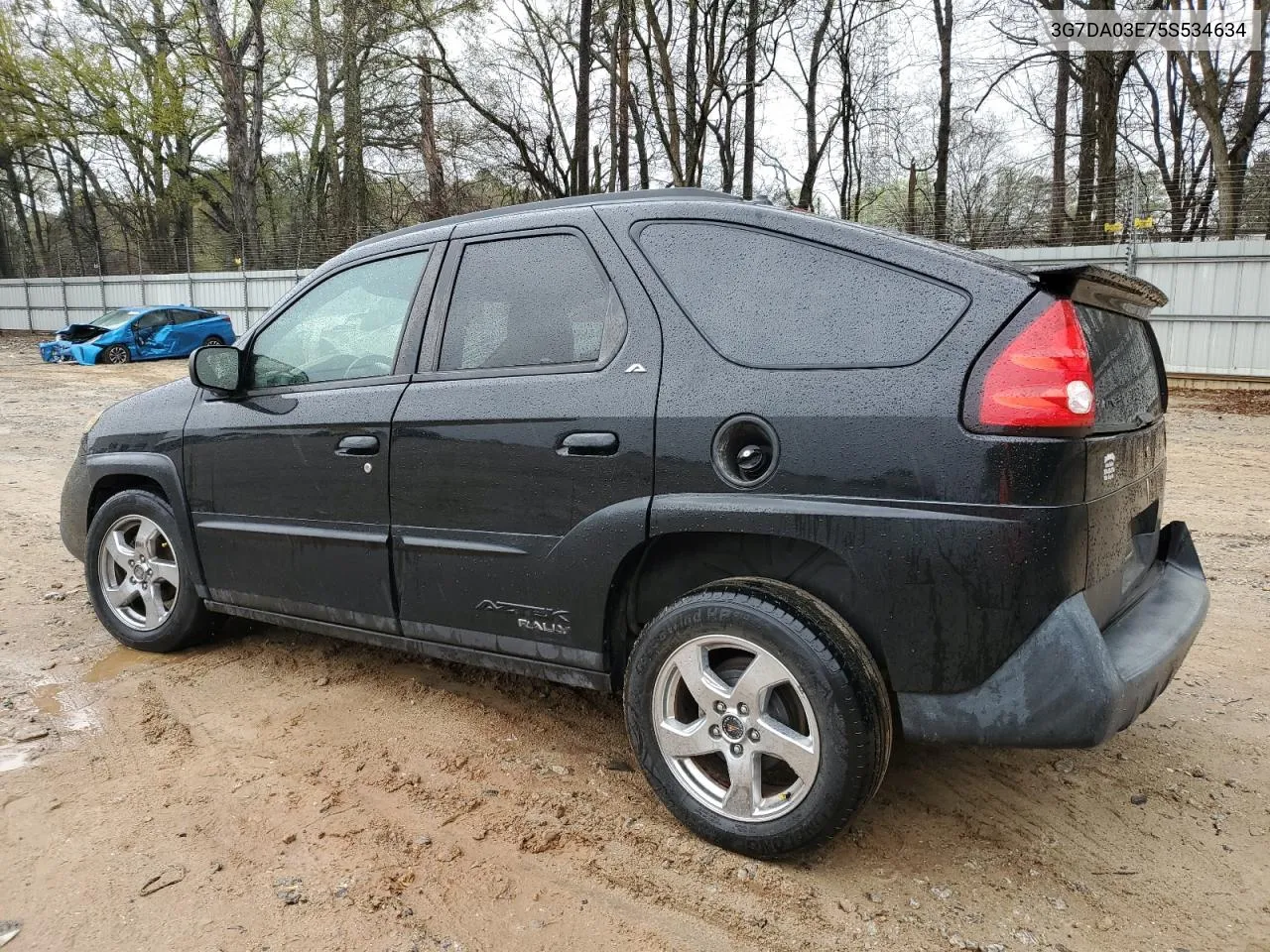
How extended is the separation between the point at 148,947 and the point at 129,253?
32.0 m

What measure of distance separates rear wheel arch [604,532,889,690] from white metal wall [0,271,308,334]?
23762 mm

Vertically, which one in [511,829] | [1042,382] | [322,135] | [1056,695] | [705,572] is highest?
[322,135]

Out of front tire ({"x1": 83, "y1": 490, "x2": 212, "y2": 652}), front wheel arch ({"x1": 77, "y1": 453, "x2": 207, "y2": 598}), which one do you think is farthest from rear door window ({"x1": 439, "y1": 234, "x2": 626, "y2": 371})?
front tire ({"x1": 83, "y1": 490, "x2": 212, "y2": 652})

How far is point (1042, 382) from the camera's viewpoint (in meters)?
2.07

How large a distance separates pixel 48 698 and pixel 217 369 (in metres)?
1.48

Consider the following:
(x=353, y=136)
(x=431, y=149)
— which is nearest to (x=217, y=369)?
(x=431, y=149)

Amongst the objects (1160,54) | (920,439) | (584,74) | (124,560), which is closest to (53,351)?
(584,74)

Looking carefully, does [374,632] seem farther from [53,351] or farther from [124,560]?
[53,351]

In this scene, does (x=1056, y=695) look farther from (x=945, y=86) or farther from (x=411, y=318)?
(x=945, y=86)

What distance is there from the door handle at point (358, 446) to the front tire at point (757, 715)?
3.98ft

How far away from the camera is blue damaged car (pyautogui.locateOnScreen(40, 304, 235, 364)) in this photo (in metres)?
20.0

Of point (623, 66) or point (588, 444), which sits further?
point (623, 66)

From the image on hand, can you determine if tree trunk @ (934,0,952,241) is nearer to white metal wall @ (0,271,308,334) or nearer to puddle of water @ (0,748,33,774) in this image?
white metal wall @ (0,271,308,334)

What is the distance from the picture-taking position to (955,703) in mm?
2180
